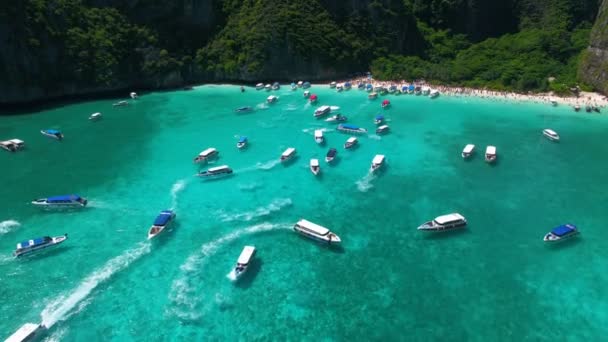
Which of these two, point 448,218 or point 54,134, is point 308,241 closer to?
point 448,218

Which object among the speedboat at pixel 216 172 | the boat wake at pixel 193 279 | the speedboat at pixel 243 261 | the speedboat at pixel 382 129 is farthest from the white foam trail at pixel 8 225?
the speedboat at pixel 382 129

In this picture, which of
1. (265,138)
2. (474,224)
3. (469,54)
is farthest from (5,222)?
(469,54)

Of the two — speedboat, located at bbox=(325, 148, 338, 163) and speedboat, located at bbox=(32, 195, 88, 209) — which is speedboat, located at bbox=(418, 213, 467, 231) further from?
speedboat, located at bbox=(32, 195, 88, 209)

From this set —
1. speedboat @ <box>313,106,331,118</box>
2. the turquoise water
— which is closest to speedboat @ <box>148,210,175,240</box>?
the turquoise water

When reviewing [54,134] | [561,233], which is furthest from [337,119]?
[54,134]

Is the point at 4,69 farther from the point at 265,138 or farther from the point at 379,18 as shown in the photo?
the point at 379,18

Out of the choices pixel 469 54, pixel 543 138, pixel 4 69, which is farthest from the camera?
pixel 469 54

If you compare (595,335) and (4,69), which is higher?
(4,69)
